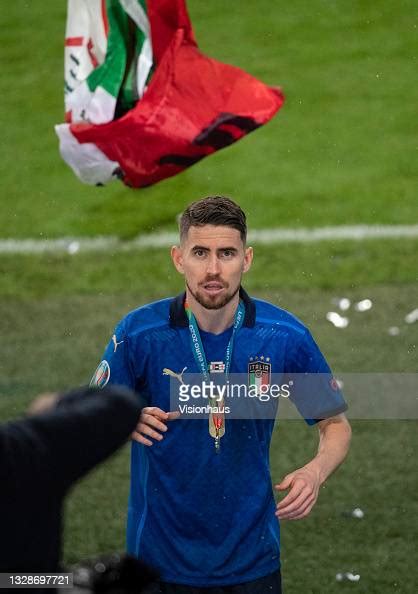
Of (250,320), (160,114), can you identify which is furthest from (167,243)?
(250,320)

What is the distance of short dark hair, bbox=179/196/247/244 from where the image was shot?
5.28 m

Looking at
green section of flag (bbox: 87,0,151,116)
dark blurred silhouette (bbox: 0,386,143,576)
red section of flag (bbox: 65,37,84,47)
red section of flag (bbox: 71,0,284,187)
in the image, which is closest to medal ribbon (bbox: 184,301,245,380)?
dark blurred silhouette (bbox: 0,386,143,576)

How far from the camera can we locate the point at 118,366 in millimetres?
5277

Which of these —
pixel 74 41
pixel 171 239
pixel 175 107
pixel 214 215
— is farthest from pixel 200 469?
pixel 171 239

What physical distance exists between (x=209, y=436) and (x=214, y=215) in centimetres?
89

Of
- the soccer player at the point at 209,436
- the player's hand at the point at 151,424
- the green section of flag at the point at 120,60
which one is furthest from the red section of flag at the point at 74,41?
the player's hand at the point at 151,424

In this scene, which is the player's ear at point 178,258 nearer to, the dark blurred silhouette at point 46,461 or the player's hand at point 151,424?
the player's hand at point 151,424

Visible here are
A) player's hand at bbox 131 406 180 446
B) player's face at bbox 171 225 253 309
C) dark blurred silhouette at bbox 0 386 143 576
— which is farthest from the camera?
player's face at bbox 171 225 253 309

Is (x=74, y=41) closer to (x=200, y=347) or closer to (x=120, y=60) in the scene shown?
(x=120, y=60)

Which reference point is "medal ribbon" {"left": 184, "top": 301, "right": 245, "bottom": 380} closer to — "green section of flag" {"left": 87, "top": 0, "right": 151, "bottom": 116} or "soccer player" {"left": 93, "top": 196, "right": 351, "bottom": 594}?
"soccer player" {"left": 93, "top": 196, "right": 351, "bottom": 594}

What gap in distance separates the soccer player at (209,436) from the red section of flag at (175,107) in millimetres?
6468

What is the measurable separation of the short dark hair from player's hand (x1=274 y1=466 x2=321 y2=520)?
1.00 metres

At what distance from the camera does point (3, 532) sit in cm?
302

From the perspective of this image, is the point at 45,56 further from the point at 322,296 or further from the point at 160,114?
the point at 322,296
